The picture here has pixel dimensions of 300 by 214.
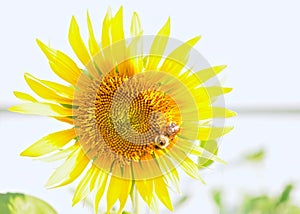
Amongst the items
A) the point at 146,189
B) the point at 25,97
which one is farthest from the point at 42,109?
the point at 146,189

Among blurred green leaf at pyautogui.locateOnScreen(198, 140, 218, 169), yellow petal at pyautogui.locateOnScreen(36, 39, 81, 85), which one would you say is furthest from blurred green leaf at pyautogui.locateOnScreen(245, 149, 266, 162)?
yellow petal at pyautogui.locateOnScreen(36, 39, 81, 85)

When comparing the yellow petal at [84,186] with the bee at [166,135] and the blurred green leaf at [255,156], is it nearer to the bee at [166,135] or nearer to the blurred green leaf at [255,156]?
the bee at [166,135]

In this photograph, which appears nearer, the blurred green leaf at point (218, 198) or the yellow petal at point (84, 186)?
the yellow petal at point (84, 186)

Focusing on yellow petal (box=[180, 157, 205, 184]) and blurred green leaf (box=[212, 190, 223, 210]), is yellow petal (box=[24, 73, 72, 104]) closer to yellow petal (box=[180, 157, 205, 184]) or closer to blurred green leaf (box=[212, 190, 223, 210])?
yellow petal (box=[180, 157, 205, 184])

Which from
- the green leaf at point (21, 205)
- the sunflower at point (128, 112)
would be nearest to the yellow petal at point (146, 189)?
the sunflower at point (128, 112)

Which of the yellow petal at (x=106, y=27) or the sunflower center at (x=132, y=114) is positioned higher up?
the yellow petal at (x=106, y=27)

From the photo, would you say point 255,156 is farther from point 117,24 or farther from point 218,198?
point 117,24
